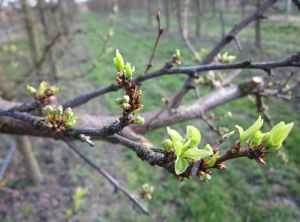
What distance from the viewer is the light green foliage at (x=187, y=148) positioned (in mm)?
739

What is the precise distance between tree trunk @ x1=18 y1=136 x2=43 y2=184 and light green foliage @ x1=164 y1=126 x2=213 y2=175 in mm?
4786

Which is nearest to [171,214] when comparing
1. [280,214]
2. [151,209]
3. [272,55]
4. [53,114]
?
[151,209]

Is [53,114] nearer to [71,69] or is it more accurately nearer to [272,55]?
[272,55]

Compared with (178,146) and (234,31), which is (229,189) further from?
(178,146)

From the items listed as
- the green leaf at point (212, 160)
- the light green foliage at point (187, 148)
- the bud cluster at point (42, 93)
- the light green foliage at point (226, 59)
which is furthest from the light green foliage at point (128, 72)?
the light green foliage at point (226, 59)

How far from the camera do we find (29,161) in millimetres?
5492

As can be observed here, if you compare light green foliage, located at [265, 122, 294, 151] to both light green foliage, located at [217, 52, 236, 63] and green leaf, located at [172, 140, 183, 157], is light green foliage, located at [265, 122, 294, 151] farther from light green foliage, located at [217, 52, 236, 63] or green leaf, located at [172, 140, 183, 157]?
light green foliage, located at [217, 52, 236, 63]

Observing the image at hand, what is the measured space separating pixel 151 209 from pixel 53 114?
4152 mm

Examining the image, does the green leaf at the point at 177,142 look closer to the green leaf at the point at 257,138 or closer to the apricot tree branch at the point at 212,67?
the green leaf at the point at 257,138

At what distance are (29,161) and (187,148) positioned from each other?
17.1 ft

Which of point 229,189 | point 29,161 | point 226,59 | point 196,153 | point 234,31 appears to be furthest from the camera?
point 29,161

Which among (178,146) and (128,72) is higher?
(128,72)

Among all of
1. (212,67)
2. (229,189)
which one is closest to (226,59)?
(212,67)

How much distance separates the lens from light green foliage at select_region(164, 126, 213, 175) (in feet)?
2.42
